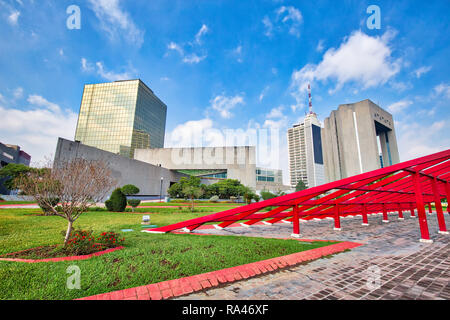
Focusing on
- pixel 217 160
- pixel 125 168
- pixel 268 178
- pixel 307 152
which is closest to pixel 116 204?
pixel 125 168

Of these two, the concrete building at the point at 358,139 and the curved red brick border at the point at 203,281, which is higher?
the concrete building at the point at 358,139

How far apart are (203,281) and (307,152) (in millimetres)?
155397

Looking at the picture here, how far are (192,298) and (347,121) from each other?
74188 mm

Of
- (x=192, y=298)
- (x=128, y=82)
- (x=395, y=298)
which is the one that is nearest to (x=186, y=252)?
(x=192, y=298)

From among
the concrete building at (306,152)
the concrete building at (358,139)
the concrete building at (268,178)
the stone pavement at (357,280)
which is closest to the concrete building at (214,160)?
the concrete building at (268,178)

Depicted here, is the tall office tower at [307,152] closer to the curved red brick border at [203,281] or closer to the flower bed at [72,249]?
the curved red brick border at [203,281]

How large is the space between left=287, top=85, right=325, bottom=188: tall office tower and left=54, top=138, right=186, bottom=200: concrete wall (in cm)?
11619

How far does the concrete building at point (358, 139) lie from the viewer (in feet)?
185

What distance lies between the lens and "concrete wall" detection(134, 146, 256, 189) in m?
52.6

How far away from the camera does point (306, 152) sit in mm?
145250

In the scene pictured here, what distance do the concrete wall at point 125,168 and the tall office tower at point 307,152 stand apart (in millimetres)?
116194

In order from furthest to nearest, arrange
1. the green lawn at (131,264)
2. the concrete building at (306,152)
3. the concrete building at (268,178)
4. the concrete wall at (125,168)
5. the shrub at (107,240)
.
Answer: the concrete building at (306,152) → the concrete building at (268,178) → the concrete wall at (125,168) → the shrub at (107,240) → the green lawn at (131,264)
